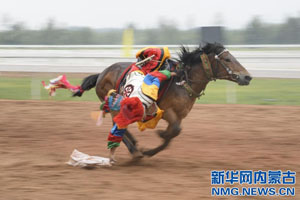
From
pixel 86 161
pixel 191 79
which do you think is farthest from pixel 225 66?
pixel 86 161

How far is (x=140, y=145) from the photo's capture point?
8.23m

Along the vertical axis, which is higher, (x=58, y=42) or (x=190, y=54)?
(x=190, y=54)

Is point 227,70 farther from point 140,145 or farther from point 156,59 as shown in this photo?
point 140,145

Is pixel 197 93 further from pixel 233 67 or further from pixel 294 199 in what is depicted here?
pixel 294 199

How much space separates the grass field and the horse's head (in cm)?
554

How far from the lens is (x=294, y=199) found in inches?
211

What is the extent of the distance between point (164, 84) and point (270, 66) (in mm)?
7945

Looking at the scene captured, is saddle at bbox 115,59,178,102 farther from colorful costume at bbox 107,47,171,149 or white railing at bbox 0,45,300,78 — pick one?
white railing at bbox 0,45,300,78

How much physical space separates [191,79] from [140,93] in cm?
87

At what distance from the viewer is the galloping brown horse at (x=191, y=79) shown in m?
6.72

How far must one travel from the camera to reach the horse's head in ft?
21.9

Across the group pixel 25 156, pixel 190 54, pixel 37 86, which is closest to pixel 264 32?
pixel 37 86

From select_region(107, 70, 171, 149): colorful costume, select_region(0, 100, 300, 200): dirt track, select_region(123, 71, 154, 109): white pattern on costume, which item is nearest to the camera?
select_region(0, 100, 300, 200): dirt track

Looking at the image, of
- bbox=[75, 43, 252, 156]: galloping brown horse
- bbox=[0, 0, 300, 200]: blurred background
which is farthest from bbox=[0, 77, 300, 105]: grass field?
bbox=[75, 43, 252, 156]: galloping brown horse
